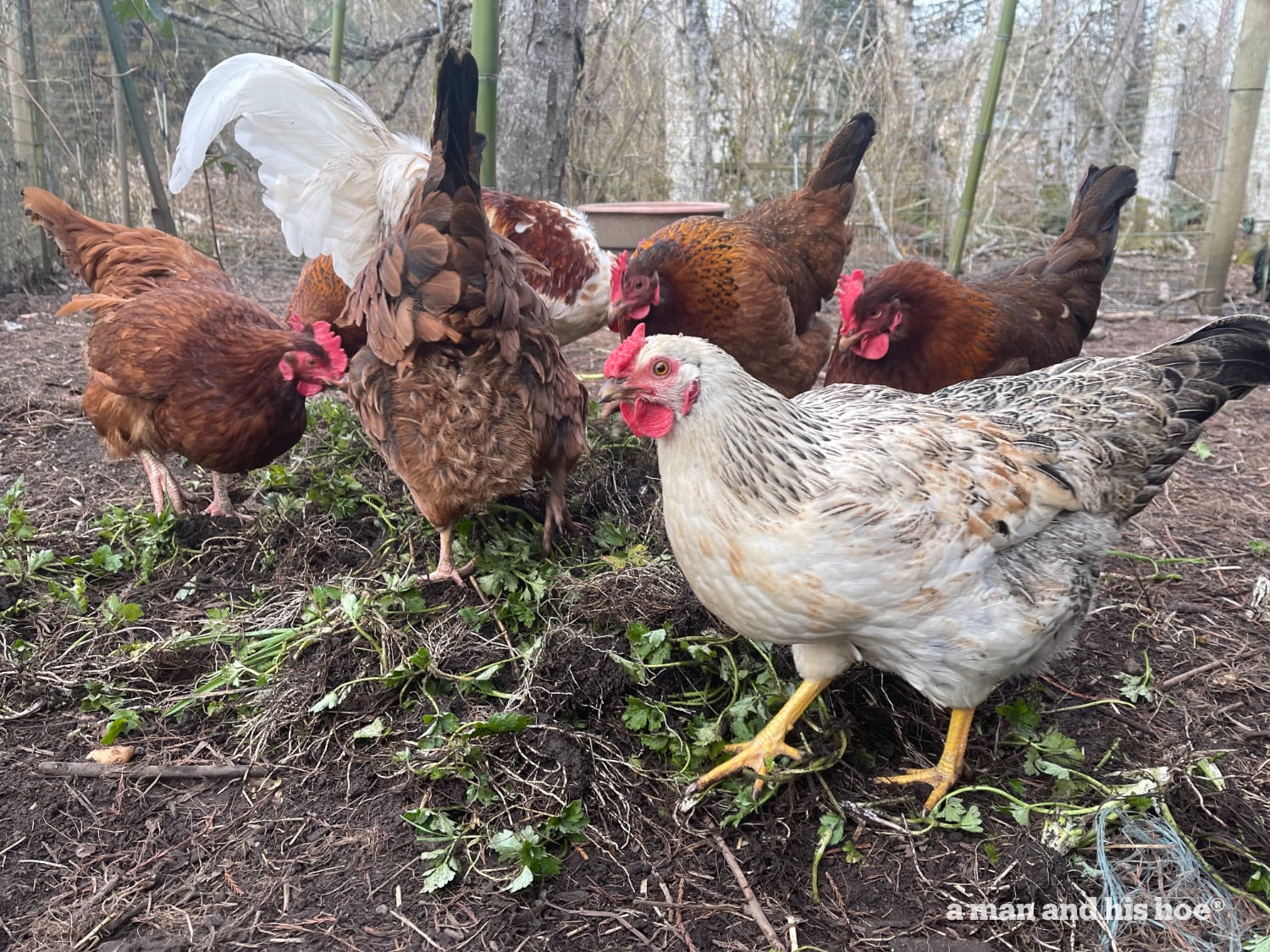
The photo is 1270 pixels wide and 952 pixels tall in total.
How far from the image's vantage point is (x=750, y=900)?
1.90 m

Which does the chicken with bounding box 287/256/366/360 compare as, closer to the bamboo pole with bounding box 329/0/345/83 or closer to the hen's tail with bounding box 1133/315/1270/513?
the bamboo pole with bounding box 329/0/345/83

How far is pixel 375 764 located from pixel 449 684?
1.06 ft

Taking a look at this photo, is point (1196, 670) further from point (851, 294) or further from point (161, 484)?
point (161, 484)

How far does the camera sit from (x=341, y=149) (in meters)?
3.31

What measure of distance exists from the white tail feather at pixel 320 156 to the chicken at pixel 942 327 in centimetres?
207

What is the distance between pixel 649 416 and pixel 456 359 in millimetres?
1070

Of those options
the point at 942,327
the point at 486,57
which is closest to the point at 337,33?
the point at 486,57

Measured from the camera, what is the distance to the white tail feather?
3.10m

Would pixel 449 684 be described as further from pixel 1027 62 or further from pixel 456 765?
pixel 1027 62

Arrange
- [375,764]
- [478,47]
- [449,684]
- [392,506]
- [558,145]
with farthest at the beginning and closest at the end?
[558,145]
[392,506]
[478,47]
[449,684]
[375,764]

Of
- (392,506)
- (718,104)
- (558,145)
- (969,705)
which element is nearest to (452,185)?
(392,506)

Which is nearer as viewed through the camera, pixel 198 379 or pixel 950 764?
pixel 950 764

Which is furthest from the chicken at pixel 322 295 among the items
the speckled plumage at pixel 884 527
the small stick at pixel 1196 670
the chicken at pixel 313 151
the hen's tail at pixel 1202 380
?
the small stick at pixel 1196 670

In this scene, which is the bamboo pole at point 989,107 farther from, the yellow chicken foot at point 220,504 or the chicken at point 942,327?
the yellow chicken foot at point 220,504
